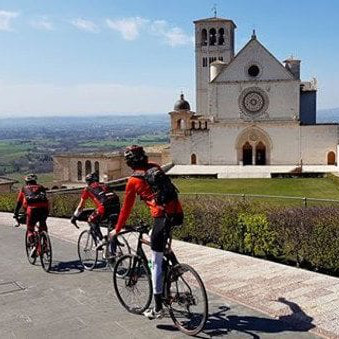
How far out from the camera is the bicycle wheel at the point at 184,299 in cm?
688

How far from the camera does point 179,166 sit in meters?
50.4

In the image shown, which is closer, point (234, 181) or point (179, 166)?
point (234, 181)

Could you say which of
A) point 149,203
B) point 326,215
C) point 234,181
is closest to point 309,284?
point 326,215

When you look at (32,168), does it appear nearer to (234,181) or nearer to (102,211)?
(234,181)

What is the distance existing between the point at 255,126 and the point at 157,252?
1770 inches

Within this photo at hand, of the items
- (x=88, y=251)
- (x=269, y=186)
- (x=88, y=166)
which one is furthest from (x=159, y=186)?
(x=88, y=166)

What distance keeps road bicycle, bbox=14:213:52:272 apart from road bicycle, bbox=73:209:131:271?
664 millimetres

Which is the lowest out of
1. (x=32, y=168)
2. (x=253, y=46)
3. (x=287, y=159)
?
(x=32, y=168)

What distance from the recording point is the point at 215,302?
805 centimetres

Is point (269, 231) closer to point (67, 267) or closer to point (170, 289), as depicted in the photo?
point (170, 289)

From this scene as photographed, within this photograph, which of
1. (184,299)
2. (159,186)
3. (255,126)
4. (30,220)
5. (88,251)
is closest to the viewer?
(159,186)

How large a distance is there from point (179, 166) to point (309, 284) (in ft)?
137

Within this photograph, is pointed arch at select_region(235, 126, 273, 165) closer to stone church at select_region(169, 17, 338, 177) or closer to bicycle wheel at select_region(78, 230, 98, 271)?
stone church at select_region(169, 17, 338, 177)

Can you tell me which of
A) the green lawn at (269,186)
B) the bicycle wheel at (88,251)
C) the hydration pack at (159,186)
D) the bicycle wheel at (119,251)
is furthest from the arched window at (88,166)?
the hydration pack at (159,186)
